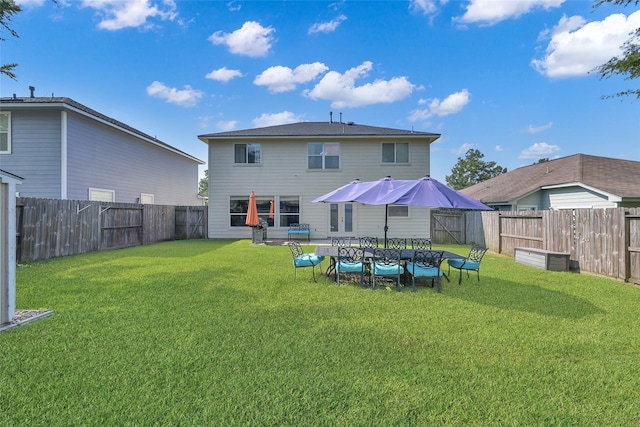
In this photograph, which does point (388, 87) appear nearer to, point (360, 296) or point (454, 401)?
point (360, 296)

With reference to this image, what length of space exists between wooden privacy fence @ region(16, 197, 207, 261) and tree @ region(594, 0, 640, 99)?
1704 centimetres

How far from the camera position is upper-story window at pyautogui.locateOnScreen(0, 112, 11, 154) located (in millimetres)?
12859

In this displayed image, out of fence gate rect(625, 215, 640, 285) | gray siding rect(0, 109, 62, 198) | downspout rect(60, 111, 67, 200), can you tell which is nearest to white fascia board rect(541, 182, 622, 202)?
fence gate rect(625, 215, 640, 285)

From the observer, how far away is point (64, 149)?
494 inches

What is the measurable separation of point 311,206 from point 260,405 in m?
14.1

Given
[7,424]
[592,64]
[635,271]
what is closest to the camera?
[7,424]

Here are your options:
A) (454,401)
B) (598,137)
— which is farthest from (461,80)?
(454,401)

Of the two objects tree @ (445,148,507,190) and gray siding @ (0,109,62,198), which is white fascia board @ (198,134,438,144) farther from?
tree @ (445,148,507,190)

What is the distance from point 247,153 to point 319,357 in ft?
48.5

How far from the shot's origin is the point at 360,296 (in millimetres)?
5953

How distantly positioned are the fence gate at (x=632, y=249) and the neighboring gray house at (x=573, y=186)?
885 centimetres

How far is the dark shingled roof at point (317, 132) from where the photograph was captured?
52.6 ft

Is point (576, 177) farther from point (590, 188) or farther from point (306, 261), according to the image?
point (306, 261)

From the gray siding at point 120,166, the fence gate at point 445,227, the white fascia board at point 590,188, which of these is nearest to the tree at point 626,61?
the white fascia board at point 590,188
